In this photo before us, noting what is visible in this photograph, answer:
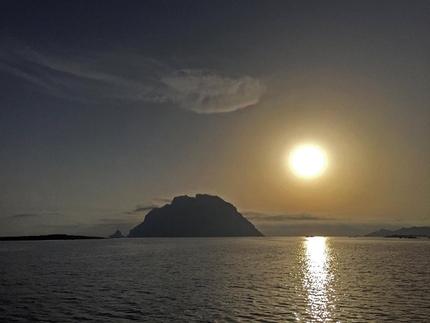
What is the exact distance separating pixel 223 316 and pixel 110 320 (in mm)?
11745

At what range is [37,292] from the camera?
53.4 metres

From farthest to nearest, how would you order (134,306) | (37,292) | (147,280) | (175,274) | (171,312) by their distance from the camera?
(175,274), (147,280), (37,292), (134,306), (171,312)

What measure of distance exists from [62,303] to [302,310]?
97.2 ft

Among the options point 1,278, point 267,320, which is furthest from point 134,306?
point 1,278

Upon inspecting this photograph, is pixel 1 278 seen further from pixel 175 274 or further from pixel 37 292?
pixel 175 274

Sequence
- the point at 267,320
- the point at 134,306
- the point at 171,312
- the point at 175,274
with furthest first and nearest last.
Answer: the point at 175,274, the point at 134,306, the point at 171,312, the point at 267,320

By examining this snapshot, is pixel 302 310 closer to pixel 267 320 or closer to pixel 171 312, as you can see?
pixel 267 320

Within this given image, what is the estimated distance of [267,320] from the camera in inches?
1432

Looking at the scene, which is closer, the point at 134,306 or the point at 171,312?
the point at 171,312

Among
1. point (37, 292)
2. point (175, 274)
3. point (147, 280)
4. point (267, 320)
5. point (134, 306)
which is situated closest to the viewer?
point (267, 320)

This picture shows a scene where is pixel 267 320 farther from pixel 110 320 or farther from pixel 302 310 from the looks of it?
pixel 110 320

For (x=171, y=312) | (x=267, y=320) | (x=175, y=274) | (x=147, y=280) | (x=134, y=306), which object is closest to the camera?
(x=267, y=320)

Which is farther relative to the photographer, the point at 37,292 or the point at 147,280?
the point at 147,280

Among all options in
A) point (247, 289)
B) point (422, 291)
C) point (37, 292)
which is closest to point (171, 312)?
point (247, 289)
